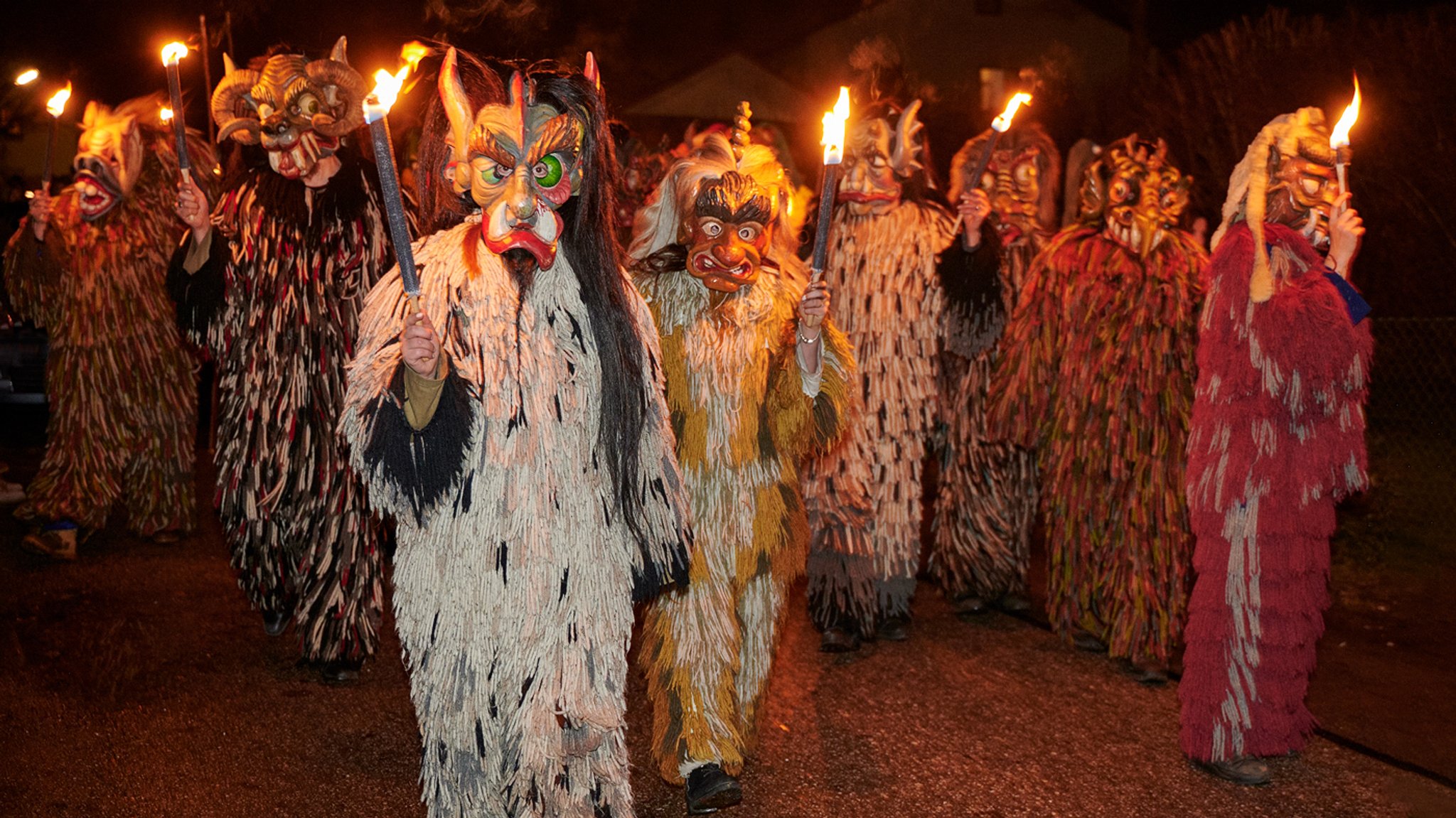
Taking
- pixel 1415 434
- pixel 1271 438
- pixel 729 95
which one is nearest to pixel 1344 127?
pixel 1271 438

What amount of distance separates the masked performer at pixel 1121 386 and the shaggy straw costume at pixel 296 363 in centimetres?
291

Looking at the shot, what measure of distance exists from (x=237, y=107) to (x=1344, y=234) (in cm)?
417

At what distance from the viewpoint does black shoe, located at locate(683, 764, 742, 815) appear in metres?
4.08

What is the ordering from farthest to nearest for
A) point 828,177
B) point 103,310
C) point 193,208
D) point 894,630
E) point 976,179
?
1. point 103,310
2. point 894,630
3. point 976,179
4. point 193,208
5. point 828,177

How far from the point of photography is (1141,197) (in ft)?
17.9

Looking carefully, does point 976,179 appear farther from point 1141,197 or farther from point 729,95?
point 729,95

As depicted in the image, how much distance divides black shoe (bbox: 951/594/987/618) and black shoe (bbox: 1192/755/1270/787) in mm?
2070

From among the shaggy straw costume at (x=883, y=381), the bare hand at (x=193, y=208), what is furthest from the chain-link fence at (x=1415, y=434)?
the bare hand at (x=193, y=208)

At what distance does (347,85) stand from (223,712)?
8.24 ft

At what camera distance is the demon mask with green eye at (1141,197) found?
17.8ft

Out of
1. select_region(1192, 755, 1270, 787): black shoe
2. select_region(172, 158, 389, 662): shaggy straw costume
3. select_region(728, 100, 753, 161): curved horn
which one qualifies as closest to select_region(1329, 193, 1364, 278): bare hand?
select_region(1192, 755, 1270, 787): black shoe

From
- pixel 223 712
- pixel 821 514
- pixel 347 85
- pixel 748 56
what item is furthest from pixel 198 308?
pixel 748 56

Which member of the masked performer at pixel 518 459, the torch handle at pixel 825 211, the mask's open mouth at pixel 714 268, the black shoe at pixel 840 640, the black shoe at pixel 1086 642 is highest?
the torch handle at pixel 825 211

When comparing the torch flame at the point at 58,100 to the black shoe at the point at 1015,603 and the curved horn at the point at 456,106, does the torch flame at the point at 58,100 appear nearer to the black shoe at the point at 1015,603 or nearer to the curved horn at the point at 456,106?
the curved horn at the point at 456,106
